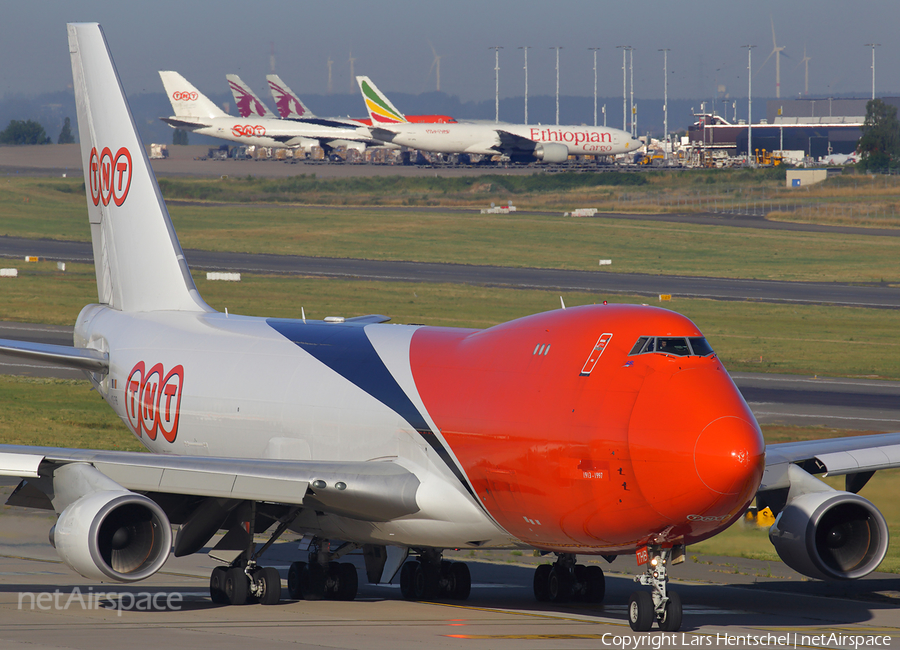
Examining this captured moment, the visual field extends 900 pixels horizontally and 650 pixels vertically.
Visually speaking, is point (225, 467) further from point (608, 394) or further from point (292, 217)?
point (292, 217)

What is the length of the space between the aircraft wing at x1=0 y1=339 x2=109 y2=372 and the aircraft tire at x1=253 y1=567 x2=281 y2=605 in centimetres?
901

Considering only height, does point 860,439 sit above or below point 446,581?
above

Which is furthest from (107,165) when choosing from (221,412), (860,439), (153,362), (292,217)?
(292,217)

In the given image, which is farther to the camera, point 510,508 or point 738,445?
point 510,508

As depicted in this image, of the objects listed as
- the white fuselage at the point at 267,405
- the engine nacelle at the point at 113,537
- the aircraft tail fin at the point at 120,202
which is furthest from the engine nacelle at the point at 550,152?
the engine nacelle at the point at 113,537

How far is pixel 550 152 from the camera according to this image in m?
197

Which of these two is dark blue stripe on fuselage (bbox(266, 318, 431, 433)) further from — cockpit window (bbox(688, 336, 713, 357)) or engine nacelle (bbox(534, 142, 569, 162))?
engine nacelle (bbox(534, 142, 569, 162))

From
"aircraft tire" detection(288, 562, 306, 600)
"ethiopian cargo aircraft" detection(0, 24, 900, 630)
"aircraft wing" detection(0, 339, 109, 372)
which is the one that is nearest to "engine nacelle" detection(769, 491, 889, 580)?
"ethiopian cargo aircraft" detection(0, 24, 900, 630)

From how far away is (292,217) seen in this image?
128 m

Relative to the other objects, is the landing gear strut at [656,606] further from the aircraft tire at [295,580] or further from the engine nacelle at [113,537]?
the aircraft tire at [295,580]

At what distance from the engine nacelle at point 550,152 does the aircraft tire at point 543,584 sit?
175m

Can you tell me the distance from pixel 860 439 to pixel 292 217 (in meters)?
107

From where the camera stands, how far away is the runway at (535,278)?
275 ft

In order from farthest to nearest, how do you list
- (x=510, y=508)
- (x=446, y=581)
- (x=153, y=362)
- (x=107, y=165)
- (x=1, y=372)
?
(x=1, y=372), (x=107, y=165), (x=153, y=362), (x=446, y=581), (x=510, y=508)
